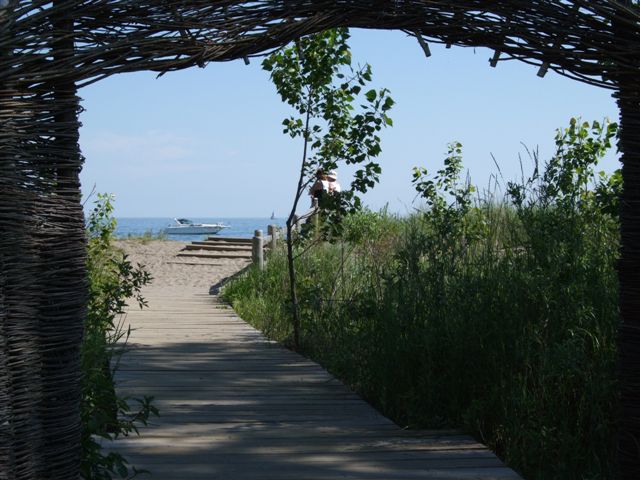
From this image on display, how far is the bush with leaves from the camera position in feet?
11.1

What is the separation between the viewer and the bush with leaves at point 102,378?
3.39 meters

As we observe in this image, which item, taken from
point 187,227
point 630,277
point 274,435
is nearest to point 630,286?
point 630,277

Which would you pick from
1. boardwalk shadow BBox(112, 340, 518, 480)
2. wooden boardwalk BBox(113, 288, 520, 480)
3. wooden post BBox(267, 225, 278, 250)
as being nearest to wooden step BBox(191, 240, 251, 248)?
wooden post BBox(267, 225, 278, 250)

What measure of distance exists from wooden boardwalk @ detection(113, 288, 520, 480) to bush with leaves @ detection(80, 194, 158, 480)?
0.18m

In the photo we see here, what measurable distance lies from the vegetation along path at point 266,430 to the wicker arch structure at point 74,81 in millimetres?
968

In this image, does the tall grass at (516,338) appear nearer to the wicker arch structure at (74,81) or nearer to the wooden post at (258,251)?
the wicker arch structure at (74,81)

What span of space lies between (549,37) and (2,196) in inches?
81.4

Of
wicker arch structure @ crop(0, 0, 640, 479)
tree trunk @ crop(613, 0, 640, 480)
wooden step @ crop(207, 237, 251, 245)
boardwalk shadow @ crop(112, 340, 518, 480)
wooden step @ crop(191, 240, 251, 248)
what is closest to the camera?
wicker arch structure @ crop(0, 0, 640, 479)

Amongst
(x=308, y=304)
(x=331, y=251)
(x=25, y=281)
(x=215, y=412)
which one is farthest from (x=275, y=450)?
(x=331, y=251)

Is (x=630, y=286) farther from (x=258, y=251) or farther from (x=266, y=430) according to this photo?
(x=258, y=251)

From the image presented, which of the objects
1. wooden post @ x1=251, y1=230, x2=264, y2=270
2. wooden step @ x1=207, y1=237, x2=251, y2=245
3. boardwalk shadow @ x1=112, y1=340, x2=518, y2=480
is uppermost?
wooden step @ x1=207, y1=237, x2=251, y2=245

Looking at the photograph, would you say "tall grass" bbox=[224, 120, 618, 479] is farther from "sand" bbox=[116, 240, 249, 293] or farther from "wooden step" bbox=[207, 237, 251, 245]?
"wooden step" bbox=[207, 237, 251, 245]

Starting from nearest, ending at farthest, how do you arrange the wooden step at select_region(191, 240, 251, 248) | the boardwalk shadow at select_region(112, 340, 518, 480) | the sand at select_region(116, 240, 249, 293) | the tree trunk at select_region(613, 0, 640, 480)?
the tree trunk at select_region(613, 0, 640, 480) < the boardwalk shadow at select_region(112, 340, 518, 480) < the sand at select_region(116, 240, 249, 293) < the wooden step at select_region(191, 240, 251, 248)

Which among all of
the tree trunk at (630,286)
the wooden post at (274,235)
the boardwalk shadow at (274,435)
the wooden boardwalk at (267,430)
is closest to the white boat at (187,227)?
the wooden post at (274,235)
